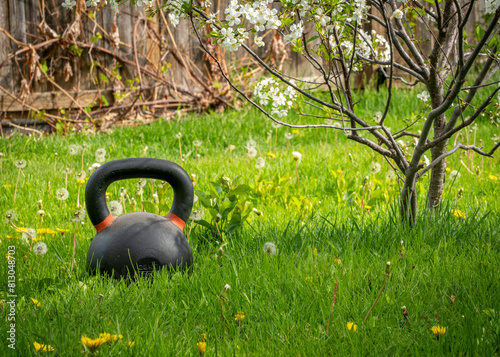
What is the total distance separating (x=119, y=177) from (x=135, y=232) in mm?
242

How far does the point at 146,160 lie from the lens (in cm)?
186

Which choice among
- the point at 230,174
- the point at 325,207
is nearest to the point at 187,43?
the point at 230,174

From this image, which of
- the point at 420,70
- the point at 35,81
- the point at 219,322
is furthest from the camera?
the point at 35,81

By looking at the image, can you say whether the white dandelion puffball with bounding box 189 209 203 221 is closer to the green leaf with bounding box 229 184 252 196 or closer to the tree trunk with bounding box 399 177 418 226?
the green leaf with bounding box 229 184 252 196

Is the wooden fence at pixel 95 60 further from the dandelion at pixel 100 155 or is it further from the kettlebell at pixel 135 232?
the kettlebell at pixel 135 232

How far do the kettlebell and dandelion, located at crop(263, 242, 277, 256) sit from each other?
0.32 m

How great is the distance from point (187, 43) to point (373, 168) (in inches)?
165

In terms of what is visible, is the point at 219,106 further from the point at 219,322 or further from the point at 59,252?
the point at 219,322

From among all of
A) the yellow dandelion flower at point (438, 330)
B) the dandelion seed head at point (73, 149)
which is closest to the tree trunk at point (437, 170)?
the yellow dandelion flower at point (438, 330)

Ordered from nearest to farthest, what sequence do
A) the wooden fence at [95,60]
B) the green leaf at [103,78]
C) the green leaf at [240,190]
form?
the green leaf at [240,190] < the wooden fence at [95,60] < the green leaf at [103,78]

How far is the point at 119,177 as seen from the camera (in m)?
1.88

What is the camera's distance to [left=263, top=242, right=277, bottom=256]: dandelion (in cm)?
197

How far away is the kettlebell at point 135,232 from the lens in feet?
5.82

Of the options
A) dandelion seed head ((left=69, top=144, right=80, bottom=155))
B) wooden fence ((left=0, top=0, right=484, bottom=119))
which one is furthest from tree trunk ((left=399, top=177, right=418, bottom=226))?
wooden fence ((left=0, top=0, right=484, bottom=119))
